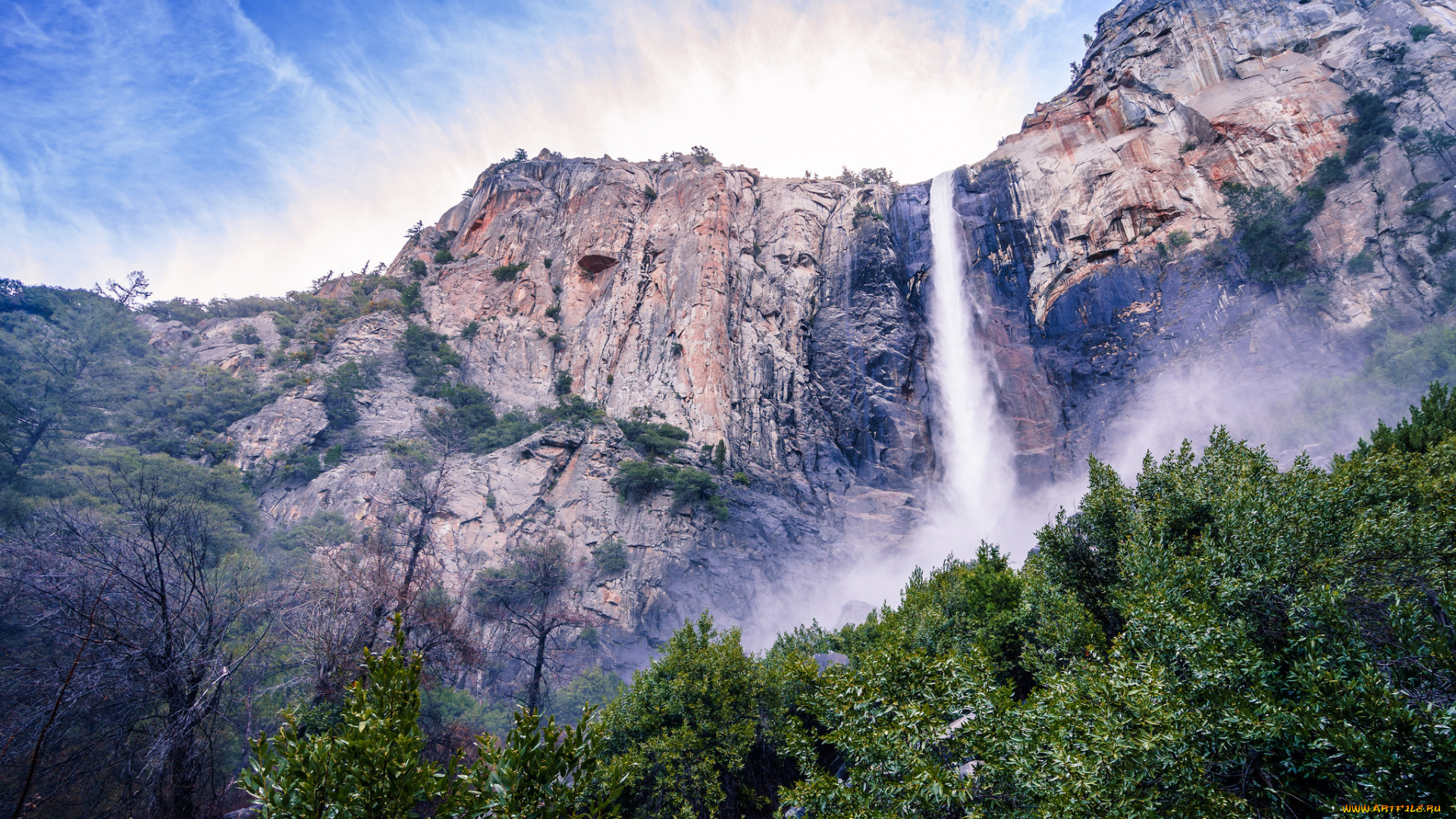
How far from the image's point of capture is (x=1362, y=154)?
40125 mm

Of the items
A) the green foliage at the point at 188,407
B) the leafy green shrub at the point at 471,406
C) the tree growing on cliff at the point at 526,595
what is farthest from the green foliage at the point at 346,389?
the tree growing on cliff at the point at 526,595

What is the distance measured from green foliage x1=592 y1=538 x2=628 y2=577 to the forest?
1314 centimetres

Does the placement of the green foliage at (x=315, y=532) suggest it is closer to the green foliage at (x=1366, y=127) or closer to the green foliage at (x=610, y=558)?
the green foliage at (x=610, y=558)

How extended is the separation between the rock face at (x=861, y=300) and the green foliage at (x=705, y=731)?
21608mm

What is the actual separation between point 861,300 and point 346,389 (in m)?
44.4

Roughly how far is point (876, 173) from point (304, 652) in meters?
65.1

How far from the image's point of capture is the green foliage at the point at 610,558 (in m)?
38.2

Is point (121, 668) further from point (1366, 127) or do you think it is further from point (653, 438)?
point (1366, 127)

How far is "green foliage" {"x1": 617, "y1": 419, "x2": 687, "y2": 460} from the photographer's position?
4519 cm

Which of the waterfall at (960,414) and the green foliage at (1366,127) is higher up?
the green foliage at (1366,127)

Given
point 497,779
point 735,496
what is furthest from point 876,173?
point 497,779

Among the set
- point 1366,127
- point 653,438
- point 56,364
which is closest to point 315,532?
point 653,438

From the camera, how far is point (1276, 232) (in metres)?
40.8

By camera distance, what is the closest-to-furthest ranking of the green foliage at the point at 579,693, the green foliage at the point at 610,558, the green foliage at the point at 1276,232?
the green foliage at the point at 579,693 → the green foliage at the point at 610,558 → the green foliage at the point at 1276,232
